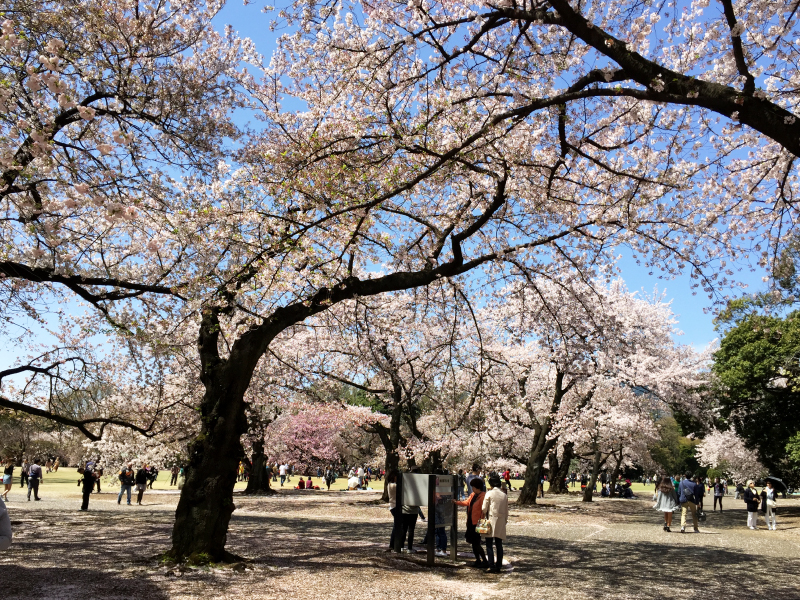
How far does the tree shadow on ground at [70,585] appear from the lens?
20.4ft

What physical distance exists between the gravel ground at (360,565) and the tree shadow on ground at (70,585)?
0.01m

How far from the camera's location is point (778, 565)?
10031 mm

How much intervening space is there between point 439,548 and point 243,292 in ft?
18.5

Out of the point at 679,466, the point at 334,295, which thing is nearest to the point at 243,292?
the point at 334,295

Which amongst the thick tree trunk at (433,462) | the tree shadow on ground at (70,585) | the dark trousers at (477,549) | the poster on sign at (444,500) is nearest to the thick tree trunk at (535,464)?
the thick tree trunk at (433,462)

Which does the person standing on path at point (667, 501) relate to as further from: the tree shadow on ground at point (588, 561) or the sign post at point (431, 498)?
the sign post at point (431, 498)

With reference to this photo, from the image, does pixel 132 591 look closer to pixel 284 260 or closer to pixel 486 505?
pixel 284 260

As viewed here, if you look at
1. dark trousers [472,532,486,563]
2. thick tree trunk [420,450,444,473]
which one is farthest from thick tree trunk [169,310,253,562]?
thick tree trunk [420,450,444,473]

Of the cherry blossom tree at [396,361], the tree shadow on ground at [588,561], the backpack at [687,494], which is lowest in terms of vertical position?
the tree shadow on ground at [588,561]

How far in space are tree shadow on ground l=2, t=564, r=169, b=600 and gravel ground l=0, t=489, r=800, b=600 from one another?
0.04 feet

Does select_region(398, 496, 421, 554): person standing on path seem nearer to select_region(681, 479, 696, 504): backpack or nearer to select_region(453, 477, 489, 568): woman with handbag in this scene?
select_region(453, 477, 489, 568): woman with handbag

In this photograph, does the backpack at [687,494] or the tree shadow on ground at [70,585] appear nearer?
the tree shadow on ground at [70,585]

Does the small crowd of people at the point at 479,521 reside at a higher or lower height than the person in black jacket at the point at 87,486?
higher

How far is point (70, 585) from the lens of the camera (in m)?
6.71
